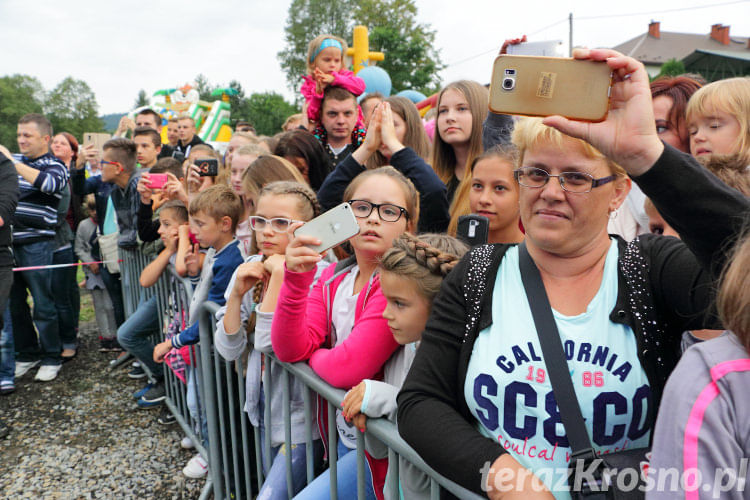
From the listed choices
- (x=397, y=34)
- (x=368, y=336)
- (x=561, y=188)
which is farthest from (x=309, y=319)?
(x=397, y=34)

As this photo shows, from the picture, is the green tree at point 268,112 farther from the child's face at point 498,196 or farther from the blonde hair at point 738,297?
the blonde hair at point 738,297

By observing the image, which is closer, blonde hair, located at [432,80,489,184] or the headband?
blonde hair, located at [432,80,489,184]

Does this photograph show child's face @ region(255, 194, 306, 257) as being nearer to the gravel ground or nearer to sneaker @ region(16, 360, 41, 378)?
the gravel ground

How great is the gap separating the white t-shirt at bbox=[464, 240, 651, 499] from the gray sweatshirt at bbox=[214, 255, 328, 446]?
98cm

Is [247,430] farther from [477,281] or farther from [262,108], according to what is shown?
[262,108]

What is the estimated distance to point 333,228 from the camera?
1.71 m

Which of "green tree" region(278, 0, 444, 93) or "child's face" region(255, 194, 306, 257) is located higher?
"green tree" region(278, 0, 444, 93)

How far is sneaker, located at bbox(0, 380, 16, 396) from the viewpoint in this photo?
4627 millimetres

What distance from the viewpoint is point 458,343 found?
132cm

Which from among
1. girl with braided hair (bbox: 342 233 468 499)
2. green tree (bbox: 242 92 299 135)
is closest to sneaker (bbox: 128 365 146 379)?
girl with braided hair (bbox: 342 233 468 499)

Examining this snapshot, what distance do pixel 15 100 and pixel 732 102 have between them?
68.7 metres

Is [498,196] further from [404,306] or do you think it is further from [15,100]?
[15,100]

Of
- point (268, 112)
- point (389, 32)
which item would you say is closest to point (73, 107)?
point (268, 112)

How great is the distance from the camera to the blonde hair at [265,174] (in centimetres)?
296
